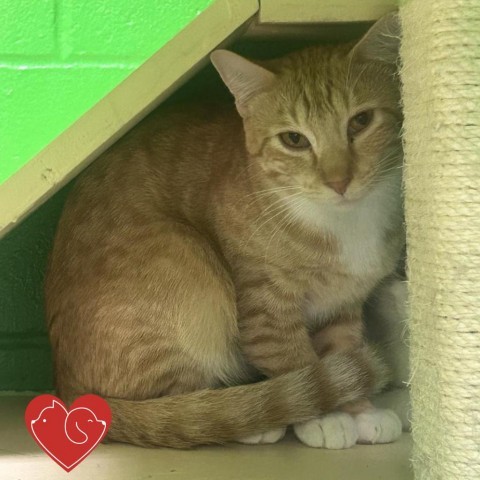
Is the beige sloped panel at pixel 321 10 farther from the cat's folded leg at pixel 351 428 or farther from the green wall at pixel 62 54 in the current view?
the cat's folded leg at pixel 351 428

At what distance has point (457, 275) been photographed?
3.35 ft

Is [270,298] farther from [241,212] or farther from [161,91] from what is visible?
[161,91]

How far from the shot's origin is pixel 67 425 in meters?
1.08

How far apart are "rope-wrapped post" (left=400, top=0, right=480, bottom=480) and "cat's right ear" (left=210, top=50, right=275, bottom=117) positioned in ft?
1.46

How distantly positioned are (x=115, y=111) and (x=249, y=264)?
1.50 ft

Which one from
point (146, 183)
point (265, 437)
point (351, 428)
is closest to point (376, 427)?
point (351, 428)

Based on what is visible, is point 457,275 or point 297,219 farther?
point 297,219

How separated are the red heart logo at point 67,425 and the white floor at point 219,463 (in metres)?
0.14

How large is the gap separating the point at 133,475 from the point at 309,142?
0.72m

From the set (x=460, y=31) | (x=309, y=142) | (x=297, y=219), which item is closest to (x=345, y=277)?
(x=297, y=219)

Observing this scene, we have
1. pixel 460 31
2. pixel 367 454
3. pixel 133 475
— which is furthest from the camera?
pixel 367 454

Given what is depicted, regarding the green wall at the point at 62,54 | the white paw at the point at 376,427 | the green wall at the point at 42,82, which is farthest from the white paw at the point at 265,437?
the green wall at the point at 62,54

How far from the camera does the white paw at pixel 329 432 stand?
1.39m

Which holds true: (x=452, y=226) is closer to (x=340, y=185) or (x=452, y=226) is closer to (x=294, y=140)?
(x=340, y=185)
